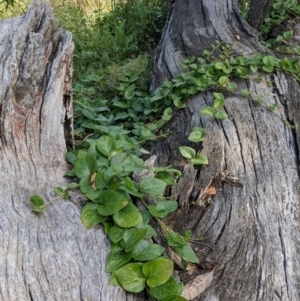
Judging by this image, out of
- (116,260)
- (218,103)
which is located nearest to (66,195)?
(116,260)

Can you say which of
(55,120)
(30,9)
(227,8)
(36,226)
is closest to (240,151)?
(55,120)

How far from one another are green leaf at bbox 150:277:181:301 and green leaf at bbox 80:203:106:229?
444mm

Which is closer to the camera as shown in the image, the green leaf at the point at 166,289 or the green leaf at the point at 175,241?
the green leaf at the point at 166,289

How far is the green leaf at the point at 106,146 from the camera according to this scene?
2486 mm

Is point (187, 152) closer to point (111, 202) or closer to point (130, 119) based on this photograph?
point (111, 202)

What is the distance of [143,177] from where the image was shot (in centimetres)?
237

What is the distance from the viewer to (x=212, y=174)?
2.59 metres

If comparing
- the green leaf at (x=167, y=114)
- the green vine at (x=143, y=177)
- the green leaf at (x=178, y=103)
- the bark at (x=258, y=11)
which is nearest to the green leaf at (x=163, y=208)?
the green vine at (x=143, y=177)

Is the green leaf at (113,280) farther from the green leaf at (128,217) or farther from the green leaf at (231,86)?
the green leaf at (231,86)

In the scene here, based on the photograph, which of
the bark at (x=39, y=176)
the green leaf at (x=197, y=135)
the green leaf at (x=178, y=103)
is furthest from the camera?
the green leaf at (x=178, y=103)

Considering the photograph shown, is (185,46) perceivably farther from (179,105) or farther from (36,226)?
(36,226)

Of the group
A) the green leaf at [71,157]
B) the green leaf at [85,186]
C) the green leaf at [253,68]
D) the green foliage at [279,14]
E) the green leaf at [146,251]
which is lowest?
the green leaf at [146,251]

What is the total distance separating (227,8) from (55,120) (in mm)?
2629

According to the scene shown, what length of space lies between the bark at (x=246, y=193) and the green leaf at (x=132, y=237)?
392 millimetres
